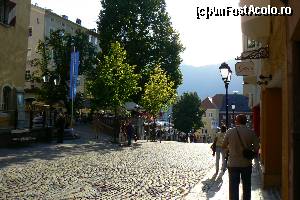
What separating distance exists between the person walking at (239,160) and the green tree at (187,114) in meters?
71.5

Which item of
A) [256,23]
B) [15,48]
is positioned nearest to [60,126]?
[15,48]

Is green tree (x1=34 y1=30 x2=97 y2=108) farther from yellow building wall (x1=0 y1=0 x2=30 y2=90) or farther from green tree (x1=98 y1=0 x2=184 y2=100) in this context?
yellow building wall (x1=0 y1=0 x2=30 y2=90)

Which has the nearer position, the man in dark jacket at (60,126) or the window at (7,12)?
the man in dark jacket at (60,126)

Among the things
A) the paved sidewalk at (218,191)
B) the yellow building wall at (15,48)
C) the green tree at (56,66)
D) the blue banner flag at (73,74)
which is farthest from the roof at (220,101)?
the paved sidewalk at (218,191)

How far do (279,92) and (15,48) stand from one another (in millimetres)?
21617

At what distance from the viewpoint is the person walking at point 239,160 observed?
27.9 feet

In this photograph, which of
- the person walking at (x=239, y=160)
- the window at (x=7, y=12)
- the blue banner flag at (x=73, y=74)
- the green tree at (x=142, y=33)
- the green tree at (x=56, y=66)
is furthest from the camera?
the green tree at (x=142, y=33)

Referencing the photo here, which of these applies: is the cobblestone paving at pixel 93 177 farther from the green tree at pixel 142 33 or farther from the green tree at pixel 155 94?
the green tree at pixel 142 33

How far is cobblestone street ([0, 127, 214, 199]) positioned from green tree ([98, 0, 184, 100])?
27.4m

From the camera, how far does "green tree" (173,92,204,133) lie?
8019 cm

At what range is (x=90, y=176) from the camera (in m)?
13.8

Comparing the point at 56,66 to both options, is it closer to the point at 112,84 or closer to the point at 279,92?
the point at 112,84

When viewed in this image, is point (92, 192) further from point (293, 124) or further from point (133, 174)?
point (293, 124)

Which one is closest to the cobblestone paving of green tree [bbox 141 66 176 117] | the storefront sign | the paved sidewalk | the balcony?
the paved sidewalk
